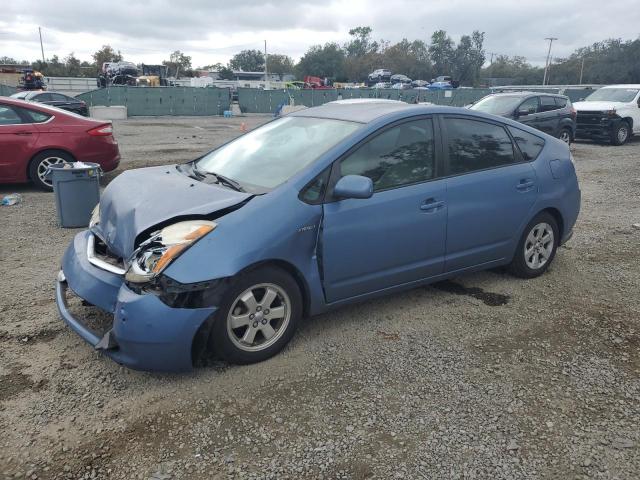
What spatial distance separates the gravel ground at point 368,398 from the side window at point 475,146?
1149 mm

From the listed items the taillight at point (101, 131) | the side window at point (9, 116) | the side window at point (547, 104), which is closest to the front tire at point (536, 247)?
the taillight at point (101, 131)

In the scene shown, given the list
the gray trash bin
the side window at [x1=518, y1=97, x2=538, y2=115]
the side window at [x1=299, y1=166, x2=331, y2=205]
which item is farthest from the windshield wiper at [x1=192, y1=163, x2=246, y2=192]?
the side window at [x1=518, y1=97, x2=538, y2=115]

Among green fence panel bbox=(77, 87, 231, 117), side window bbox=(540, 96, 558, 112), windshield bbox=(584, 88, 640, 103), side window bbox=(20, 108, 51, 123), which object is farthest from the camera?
green fence panel bbox=(77, 87, 231, 117)

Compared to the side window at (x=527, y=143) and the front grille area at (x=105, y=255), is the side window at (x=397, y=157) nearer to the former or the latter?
the side window at (x=527, y=143)

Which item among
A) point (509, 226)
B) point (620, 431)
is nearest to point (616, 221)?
point (509, 226)

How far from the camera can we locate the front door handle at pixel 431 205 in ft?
12.8

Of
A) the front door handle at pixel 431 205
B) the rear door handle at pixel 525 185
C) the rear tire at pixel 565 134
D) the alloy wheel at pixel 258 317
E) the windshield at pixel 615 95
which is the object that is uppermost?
the windshield at pixel 615 95

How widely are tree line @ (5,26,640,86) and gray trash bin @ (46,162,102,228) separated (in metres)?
76.4

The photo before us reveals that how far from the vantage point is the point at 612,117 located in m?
16.3

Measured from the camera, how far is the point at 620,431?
9.29ft

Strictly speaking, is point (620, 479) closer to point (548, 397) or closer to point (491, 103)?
point (548, 397)

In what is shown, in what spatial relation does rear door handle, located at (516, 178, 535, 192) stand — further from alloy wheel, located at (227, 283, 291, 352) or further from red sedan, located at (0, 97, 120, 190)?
red sedan, located at (0, 97, 120, 190)

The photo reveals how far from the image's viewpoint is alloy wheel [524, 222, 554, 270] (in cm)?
484

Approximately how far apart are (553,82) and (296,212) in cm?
9888
